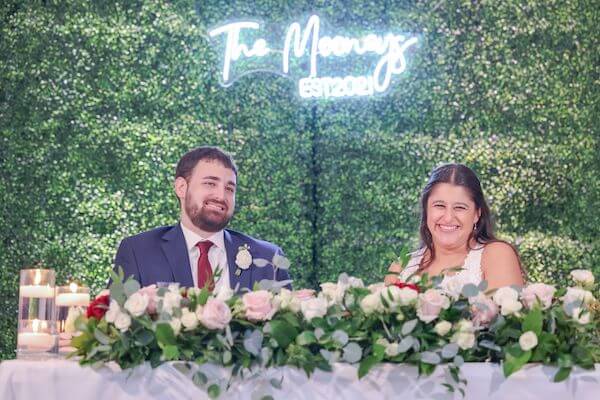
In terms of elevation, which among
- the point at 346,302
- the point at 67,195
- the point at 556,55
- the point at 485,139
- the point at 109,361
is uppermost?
the point at 556,55

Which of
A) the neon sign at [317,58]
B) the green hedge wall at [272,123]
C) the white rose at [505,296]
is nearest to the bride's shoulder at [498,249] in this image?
the white rose at [505,296]

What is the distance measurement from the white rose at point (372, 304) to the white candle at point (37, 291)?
975 millimetres

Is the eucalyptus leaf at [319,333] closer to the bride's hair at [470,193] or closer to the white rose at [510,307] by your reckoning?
the white rose at [510,307]

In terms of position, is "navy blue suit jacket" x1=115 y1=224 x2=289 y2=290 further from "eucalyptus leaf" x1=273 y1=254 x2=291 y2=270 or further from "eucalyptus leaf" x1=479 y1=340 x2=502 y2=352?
"eucalyptus leaf" x1=479 y1=340 x2=502 y2=352

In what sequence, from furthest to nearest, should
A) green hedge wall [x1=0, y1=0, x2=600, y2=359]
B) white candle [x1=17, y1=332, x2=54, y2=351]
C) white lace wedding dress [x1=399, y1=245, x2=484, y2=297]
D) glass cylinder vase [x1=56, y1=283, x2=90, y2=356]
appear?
green hedge wall [x1=0, y1=0, x2=600, y2=359] < white lace wedding dress [x1=399, y1=245, x2=484, y2=297] < glass cylinder vase [x1=56, y1=283, x2=90, y2=356] < white candle [x1=17, y1=332, x2=54, y2=351]

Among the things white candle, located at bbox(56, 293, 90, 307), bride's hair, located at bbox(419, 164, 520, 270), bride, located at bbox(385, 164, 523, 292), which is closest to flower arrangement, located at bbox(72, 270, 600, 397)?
white candle, located at bbox(56, 293, 90, 307)

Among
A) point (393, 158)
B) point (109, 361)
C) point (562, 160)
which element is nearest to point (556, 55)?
point (562, 160)

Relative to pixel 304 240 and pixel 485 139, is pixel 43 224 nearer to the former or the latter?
pixel 304 240

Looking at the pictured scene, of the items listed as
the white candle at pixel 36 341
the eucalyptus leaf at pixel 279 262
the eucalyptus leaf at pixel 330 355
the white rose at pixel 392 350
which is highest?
the eucalyptus leaf at pixel 279 262

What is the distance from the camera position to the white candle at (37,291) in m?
2.89

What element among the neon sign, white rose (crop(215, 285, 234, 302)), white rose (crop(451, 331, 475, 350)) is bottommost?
white rose (crop(451, 331, 475, 350))

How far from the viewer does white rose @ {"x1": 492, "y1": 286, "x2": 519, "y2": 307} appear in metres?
2.49

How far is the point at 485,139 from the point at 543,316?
3.73 metres

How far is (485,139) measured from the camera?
6.14 meters
